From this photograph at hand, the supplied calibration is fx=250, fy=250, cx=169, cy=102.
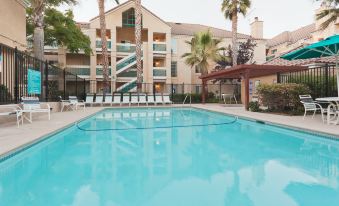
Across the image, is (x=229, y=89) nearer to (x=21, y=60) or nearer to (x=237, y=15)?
(x=237, y=15)

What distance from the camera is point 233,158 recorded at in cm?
493

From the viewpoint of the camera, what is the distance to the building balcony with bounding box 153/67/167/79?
88.8 feet

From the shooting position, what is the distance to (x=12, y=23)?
13.8 meters

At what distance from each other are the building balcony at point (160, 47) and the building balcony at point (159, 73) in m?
2.01

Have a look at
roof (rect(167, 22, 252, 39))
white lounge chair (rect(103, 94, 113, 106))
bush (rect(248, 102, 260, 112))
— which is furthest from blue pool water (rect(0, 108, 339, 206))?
roof (rect(167, 22, 252, 39))

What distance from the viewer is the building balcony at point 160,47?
2738 centimetres

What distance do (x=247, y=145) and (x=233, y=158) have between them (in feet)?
4.63

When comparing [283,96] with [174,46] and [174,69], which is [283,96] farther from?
[174,46]

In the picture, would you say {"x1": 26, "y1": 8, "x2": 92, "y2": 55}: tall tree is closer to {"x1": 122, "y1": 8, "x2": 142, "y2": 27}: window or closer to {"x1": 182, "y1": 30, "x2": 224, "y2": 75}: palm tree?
{"x1": 122, "y1": 8, "x2": 142, "y2": 27}: window

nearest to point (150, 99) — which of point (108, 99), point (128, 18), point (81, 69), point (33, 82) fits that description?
point (108, 99)

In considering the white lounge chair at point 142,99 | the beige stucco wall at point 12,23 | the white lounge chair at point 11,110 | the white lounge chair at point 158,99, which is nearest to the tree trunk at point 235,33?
the white lounge chair at point 158,99

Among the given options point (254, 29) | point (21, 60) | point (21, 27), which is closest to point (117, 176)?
point (21, 60)

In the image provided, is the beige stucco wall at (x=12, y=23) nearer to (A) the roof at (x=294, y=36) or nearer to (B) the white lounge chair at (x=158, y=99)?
(B) the white lounge chair at (x=158, y=99)

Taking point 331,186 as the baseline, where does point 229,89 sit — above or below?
above
